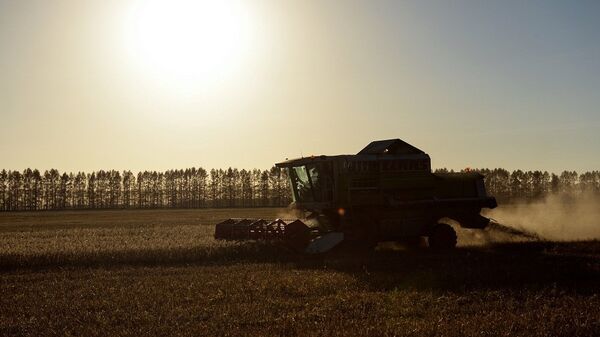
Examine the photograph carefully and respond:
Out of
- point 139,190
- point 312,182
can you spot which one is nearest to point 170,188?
point 139,190

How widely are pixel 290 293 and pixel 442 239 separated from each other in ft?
41.4

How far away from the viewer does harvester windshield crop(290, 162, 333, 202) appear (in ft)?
77.5

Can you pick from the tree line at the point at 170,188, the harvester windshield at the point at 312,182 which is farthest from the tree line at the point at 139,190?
the harvester windshield at the point at 312,182

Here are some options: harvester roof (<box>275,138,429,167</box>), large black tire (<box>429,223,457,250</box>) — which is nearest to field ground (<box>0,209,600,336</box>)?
large black tire (<box>429,223,457,250</box>)

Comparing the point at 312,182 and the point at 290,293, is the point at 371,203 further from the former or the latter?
the point at 290,293

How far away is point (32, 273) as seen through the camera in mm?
18141

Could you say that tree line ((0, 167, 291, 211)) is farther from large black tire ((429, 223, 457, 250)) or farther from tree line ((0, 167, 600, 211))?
large black tire ((429, 223, 457, 250))

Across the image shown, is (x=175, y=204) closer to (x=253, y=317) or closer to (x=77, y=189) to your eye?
(x=77, y=189)

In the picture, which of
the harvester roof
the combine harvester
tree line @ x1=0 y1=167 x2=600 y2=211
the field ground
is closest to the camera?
the field ground

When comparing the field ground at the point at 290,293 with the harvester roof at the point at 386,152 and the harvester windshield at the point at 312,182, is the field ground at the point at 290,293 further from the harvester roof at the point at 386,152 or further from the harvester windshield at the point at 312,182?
the harvester roof at the point at 386,152

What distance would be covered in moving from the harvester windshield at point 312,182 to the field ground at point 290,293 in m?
3.25

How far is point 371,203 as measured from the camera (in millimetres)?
23141

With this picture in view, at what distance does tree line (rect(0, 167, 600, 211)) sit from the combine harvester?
100915 millimetres

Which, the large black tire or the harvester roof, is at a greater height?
the harvester roof
